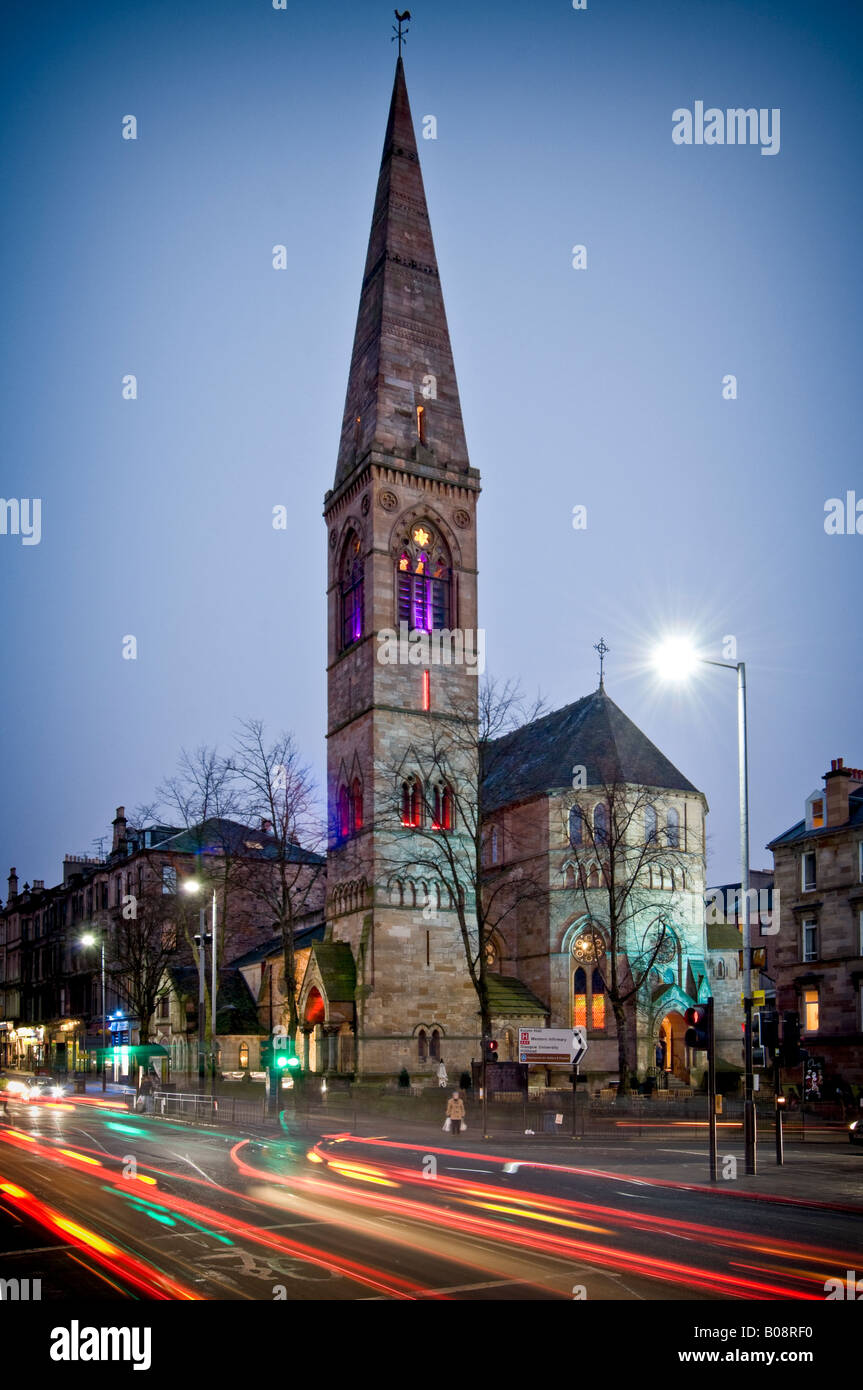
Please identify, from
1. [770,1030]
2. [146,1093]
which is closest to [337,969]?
[146,1093]

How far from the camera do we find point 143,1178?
20.3 metres

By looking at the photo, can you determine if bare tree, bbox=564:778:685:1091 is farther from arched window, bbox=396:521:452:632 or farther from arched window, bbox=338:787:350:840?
arched window, bbox=396:521:452:632

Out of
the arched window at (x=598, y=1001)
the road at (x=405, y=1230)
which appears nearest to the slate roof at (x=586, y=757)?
the arched window at (x=598, y=1001)

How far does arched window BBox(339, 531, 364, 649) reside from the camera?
5409 centimetres

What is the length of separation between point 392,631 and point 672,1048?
2411 centimetres

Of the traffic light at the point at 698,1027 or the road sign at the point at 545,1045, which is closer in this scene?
the traffic light at the point at 698,1027

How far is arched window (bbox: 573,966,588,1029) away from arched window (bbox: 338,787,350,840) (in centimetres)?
1291

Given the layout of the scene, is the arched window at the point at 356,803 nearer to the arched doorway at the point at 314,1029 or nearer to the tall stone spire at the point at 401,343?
the arched doorway at the point at 314,1029

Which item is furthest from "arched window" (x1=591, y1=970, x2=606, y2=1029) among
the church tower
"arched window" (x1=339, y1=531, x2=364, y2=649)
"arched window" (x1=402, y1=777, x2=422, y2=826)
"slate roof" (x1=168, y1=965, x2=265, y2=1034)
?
"slate roof" (x1=168, y1=965, x2=265, y2=1034)

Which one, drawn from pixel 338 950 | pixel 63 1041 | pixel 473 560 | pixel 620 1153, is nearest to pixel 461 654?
pixel 473 560

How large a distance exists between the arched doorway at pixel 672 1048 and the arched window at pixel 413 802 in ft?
50.9

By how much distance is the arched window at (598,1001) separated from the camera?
180 feet

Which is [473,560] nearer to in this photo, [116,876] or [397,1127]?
[397,1127]

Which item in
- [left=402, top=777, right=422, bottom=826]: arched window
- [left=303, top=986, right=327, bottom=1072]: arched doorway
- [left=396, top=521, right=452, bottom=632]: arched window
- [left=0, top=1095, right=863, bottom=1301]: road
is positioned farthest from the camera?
[left=396, top=521, right=452, bottom=632]: arched window
